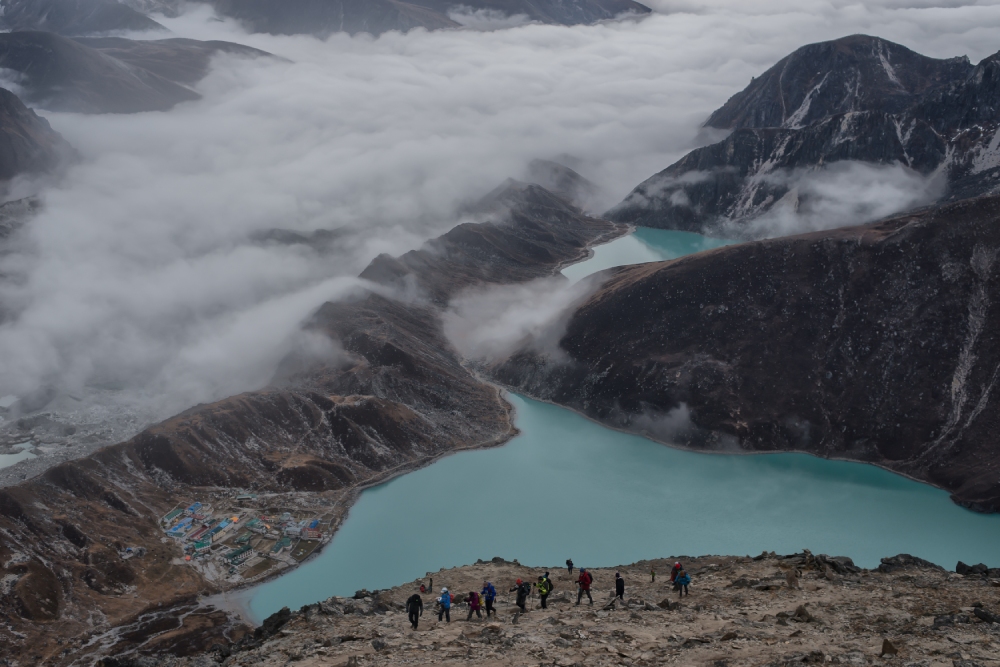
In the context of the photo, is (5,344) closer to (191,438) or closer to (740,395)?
(191,438)

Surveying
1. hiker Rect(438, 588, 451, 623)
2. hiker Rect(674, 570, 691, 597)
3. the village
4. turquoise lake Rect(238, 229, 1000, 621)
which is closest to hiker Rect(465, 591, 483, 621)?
hiker Rect(438, 588, 451, 623)

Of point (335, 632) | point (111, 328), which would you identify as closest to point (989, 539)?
point (335, 632)

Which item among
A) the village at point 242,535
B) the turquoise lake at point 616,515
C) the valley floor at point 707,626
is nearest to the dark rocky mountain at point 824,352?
the turquoise lake at point 616,515

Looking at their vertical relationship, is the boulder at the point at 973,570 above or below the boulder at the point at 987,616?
below

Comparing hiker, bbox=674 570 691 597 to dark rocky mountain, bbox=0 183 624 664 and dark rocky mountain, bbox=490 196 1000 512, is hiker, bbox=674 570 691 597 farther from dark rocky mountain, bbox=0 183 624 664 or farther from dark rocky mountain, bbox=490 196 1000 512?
dark rocky mountain, bbox=490 196 1000 512

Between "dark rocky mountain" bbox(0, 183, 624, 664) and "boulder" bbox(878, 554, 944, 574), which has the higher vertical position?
"boulder" bbox(878, 554, 944, 574)

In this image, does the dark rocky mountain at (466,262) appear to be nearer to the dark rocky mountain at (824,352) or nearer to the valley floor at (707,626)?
the dark rocky mountain at (824,352)
